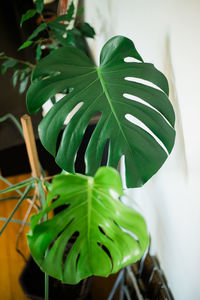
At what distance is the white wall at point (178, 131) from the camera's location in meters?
0.76

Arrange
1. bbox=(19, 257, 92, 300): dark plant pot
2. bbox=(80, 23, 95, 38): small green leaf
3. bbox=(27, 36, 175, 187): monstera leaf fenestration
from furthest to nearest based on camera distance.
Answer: bbox=(80, 23, 95, 38): small green leaf, bbox=(19, 257, 92, 300): dark plant pot, bbox=(27, 36, 175, 187): monstera leaf fenestration

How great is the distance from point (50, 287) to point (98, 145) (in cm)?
92

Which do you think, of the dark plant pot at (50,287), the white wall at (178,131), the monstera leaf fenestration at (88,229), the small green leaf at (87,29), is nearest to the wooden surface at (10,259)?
the dark plant pot at (50,287)

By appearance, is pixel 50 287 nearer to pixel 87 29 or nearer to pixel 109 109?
pixel 109 109

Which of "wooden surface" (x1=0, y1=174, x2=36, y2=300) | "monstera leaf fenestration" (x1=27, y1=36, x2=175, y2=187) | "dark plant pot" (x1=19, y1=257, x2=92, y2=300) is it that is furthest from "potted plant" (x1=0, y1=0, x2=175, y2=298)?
"wooden surface" (x1=0, y1=174, x2=36, y2=300)

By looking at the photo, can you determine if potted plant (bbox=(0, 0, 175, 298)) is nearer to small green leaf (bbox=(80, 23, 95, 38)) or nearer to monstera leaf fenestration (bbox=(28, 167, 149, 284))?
monstera leaf fenestration (bbox=(28, 167, 149, 284))

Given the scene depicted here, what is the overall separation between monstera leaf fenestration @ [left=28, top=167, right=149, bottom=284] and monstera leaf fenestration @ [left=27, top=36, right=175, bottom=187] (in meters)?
0.06

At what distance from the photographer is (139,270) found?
1.38 meters

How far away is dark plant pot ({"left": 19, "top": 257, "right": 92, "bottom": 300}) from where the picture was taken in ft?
4.28

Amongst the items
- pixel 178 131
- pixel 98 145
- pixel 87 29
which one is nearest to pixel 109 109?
pixel 98 145

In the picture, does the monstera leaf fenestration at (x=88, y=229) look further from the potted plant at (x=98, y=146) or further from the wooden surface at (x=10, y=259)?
the wooden surface at (x=10, y=259)

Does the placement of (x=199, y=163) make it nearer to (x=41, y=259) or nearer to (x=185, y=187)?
(x=185, y=187)

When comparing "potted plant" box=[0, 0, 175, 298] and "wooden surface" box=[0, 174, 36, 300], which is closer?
"potted plant" box=[0, 0, 175, 298]

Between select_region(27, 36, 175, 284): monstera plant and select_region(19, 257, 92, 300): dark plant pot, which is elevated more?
select_region(27, 36, 175, 284): monstera plant
